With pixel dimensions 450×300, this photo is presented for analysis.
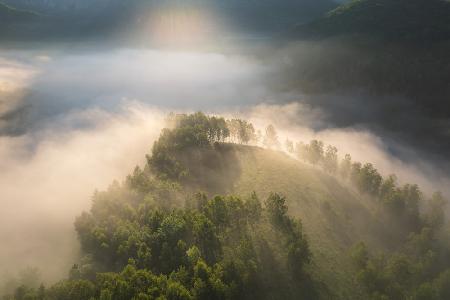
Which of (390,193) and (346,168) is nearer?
(390,193)

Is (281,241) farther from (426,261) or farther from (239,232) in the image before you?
(426,261)

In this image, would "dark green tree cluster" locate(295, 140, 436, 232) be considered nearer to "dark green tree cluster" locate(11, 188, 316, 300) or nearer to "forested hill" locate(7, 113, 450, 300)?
"forested hill" locate(7, 113, 450, 300)

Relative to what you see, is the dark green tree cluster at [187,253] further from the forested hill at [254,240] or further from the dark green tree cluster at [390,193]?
the dark green tree cluster at [390,193]

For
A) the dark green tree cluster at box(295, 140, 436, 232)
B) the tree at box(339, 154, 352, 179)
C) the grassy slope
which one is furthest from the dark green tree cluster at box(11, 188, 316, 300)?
the tree at box(339, 154, 352, 179)

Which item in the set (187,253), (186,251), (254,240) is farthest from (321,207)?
(187,253)

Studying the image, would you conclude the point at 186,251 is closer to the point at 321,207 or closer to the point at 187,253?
the point at 187,253

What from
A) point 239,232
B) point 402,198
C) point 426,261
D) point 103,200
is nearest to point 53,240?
point 103,200

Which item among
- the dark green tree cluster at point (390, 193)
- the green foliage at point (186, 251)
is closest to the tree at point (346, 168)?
the dark green tree cluster at point (390, 193)
